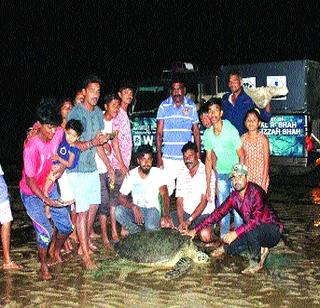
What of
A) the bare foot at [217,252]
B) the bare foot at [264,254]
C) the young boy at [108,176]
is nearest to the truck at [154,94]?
the young boy at [108,176]

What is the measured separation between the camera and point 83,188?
493 cm

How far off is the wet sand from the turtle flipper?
6 centimetres

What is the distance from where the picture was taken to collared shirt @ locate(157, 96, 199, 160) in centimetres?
643

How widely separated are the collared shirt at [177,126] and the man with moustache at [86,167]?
160 centimetres

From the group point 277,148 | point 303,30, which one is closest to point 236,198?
point 277,148

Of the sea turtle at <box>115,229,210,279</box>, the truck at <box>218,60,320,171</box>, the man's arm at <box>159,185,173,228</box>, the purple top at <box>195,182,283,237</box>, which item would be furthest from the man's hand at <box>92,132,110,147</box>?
the truck at <box>218,60,320,171</box>

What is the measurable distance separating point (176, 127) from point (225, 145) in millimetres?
1034

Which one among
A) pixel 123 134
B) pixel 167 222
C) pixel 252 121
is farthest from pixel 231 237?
pixel 123 134

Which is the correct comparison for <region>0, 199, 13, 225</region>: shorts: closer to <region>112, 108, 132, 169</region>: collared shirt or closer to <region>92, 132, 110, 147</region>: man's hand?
<region>92, 132, 110, 147</region>: man's hand

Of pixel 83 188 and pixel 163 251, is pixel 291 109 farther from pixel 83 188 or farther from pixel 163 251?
pixel 83 188

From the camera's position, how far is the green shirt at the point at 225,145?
219 inches

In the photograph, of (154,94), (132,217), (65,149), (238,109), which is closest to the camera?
(65,149)

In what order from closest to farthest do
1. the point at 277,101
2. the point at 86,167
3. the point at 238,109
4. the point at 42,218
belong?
the point at 42,218 → the point at 86,167 → the point at 238,109 → the point at 277,101

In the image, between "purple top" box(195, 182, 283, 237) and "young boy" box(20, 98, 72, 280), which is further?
"purple top" box(195, 182, 283, 237)
